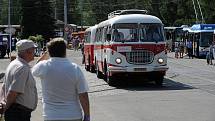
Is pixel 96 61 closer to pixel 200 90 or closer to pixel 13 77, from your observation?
pixel 200 90

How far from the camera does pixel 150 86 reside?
22.4 m

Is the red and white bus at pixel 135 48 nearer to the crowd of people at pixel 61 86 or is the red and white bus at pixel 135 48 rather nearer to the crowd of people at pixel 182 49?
the crowd of people at pixel 61 86

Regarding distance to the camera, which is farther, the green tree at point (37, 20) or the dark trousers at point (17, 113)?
the green tree at point (37, 20)

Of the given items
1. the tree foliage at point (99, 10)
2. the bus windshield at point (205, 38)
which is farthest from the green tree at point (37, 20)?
the bus windshield at point (205, 38)

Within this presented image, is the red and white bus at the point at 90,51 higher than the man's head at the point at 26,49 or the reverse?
the reverse

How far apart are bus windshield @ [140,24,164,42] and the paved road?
186cm

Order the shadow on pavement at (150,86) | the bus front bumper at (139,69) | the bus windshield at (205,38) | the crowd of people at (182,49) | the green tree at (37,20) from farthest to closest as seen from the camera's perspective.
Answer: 1. the green tree at (37,20)
2. the crowd of people at (182,49)
3. the bus windshield at (205,38)
4. the bus front bumper at (139,69)
5. the shadow on pavement at (150,86)

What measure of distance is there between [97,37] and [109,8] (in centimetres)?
10390

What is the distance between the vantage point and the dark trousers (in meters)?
7.05

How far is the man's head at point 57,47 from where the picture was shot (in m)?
6.49

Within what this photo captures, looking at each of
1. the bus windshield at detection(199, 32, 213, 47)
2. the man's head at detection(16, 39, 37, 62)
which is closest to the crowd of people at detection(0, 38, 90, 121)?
the man's head at detection(16, 39, 37, 62)

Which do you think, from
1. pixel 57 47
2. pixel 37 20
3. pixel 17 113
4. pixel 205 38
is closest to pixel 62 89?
pixel 57 47

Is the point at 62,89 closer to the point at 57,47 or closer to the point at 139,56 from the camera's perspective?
the point at 57,47

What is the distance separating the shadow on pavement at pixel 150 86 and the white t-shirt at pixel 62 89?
1454 cm
